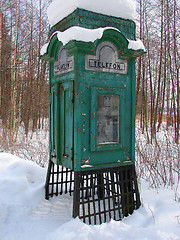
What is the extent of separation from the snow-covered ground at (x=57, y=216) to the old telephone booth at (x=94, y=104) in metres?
0.28

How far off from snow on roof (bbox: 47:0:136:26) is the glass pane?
46.3 inches

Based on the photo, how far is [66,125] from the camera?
123 inches

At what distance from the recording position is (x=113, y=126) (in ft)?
10.3

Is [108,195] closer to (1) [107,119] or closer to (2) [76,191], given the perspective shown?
(2) [76,191]

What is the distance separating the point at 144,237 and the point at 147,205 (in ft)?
2.92

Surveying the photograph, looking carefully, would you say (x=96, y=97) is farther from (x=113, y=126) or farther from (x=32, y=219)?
(x=32, y=219)

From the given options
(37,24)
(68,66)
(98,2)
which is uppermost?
(37,24)

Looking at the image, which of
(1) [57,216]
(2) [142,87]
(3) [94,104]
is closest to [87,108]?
(3) [94,104]

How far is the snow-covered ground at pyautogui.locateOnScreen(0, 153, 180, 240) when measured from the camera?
2.54m

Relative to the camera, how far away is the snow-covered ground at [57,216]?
2.54m

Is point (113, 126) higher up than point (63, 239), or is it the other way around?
point (113, 126)

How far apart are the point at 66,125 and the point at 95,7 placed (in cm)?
164

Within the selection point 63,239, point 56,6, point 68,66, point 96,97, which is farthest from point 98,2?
point 63,239

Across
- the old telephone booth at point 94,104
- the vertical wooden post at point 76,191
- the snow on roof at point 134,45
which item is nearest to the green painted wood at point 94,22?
the old telephone booth at point 94,104
